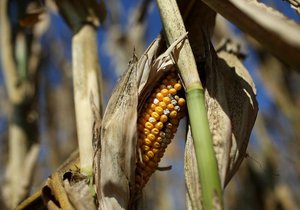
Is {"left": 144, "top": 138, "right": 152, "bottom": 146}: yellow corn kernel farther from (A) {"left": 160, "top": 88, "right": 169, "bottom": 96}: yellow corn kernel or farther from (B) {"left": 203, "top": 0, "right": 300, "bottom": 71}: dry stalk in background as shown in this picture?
(B) {"left": 203, "top": 0, "right": 300, "bottom": 71}: dry stalk in background

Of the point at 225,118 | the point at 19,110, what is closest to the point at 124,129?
the point at 225,118

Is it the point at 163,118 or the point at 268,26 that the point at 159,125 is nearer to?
the point at 163,118

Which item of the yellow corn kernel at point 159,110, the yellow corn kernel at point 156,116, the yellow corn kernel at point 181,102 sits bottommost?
the yellow corn kernel at point 156,116

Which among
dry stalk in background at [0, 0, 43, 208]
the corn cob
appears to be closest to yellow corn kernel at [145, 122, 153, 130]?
the corn cob

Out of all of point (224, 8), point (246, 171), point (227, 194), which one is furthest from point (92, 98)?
point (227, 194)

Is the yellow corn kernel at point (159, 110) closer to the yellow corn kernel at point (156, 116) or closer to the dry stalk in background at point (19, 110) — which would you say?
the yellow corn kernel at point (156, 116)

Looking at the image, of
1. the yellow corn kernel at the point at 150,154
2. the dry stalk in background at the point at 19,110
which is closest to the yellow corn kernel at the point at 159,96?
the yellow corn kernel at the point at 150,154

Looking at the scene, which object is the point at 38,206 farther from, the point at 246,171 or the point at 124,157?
the point at 246,171
